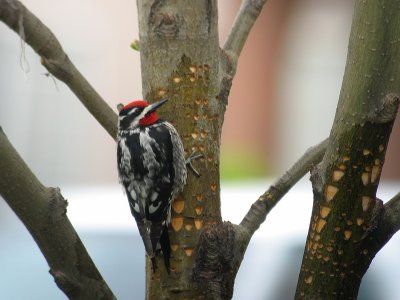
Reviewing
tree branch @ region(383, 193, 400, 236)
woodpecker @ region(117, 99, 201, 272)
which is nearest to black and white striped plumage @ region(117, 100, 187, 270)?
woodpecker @ region(117, 99, 201, 272)

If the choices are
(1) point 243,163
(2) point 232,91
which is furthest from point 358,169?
(2) point 232,91

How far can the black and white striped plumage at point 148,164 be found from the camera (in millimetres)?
3146

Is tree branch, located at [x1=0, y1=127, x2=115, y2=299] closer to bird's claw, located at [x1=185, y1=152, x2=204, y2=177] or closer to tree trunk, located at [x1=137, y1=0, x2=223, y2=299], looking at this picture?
tree trunk, located at [x1=137, y1=0, x2=223, y2=299]

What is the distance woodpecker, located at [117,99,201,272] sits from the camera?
10.2 ft

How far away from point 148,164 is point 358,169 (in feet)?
4.43

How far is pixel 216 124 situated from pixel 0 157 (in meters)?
0.97

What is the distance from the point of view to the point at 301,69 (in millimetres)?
11461

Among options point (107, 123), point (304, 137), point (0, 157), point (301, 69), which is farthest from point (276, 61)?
point (0, 157)

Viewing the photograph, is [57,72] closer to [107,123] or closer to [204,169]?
[107,123]

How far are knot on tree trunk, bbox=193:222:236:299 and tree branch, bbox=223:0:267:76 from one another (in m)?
0.84

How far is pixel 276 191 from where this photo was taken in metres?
3.01

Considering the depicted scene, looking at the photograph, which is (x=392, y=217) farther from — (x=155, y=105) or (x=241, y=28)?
(x=241, y=28)

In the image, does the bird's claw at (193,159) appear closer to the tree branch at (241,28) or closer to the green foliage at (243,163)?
the tree branch at (241,28)

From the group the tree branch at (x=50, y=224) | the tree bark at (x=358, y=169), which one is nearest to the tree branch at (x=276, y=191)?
the tree bark at (x=358, y=169)
